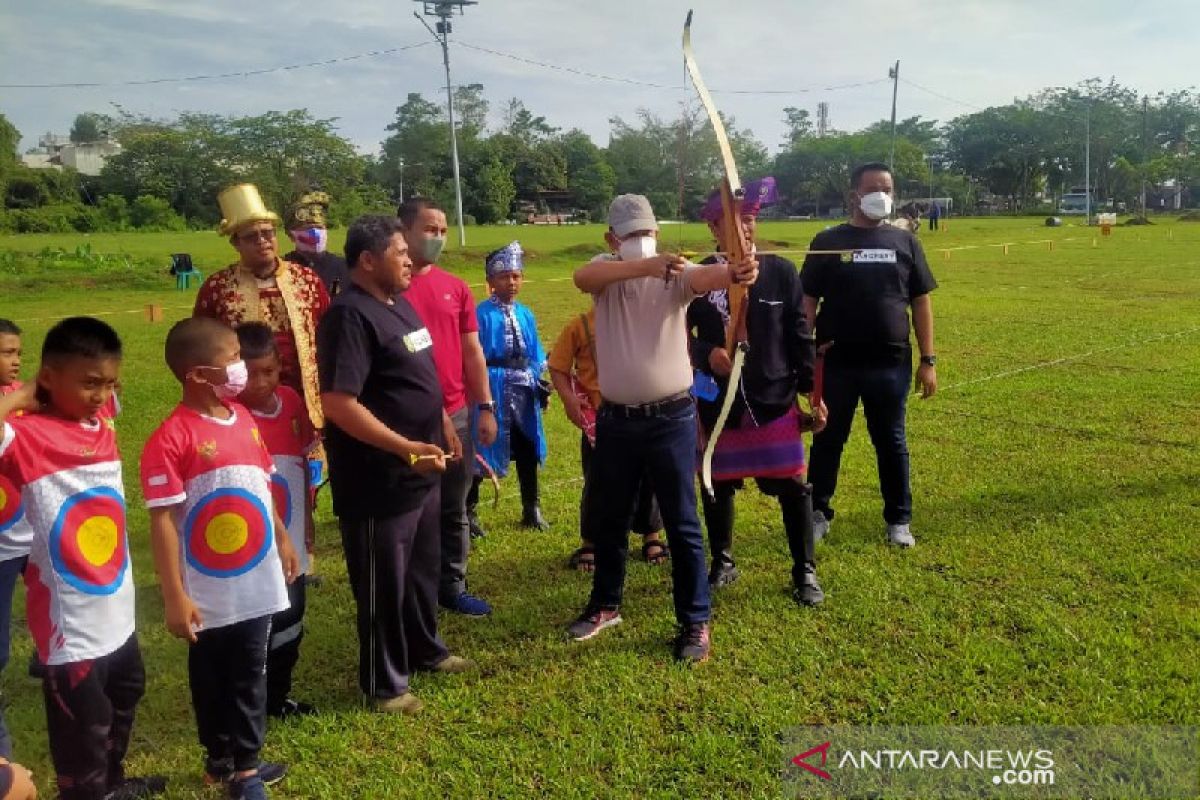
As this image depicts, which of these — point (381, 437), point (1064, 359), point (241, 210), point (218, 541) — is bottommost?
point (1064, 359)

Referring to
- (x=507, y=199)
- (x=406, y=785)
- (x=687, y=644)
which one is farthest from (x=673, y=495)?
(x=507, y=199)

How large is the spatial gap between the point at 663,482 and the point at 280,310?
1.79m

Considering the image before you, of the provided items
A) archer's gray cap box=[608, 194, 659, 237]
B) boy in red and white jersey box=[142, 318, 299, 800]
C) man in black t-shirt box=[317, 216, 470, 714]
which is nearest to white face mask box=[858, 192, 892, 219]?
archer's gray cap box=[608, 194, 659, 237]

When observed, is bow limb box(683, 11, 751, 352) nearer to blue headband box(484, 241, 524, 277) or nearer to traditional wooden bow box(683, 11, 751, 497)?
traditional wooden bow box(683, 11, 751, 497)

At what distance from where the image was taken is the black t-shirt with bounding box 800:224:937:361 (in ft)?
15.1

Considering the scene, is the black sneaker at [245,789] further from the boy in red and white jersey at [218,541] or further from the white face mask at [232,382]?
the white face mask at [232,382]

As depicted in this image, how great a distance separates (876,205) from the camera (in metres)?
4.52

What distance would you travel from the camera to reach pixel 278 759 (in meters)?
2.99

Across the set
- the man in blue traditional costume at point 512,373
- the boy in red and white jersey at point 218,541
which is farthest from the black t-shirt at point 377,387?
the man in blue traditional costume at point 512,373

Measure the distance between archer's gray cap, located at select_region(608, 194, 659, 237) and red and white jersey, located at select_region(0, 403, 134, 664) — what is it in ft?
6.34

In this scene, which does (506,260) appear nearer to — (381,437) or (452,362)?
(452,362)

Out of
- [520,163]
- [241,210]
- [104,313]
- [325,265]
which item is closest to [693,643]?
[241,210]

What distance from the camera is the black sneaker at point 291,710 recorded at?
3221 mm

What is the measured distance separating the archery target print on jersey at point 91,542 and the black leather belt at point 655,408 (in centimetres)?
180
